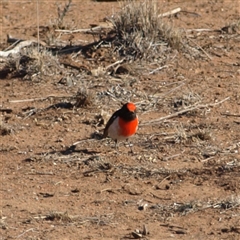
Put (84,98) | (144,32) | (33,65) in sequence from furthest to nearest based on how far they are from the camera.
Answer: (144,32) → (33,65) → (84,98)

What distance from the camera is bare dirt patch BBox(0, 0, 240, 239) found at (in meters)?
7.94

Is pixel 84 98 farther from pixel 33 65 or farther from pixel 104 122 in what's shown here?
pixel 33 65

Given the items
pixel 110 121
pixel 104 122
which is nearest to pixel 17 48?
pixel 104 122

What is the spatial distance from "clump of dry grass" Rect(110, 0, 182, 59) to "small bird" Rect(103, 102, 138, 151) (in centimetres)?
200

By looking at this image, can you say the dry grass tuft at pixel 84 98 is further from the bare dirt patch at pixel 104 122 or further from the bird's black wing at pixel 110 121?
the bird's black wing at pixel 110 121

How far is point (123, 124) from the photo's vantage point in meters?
9.44

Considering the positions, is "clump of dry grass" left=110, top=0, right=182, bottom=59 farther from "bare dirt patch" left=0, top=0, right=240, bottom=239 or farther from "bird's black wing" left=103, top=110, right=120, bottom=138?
"bird's black wing" left=103, top=110, right=120, bottom=138

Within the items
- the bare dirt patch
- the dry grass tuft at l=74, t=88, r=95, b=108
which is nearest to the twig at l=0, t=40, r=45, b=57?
the bare dirt patch

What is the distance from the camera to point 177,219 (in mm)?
7844

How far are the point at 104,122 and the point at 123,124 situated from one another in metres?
0.67

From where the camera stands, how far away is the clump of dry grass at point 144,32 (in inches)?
449

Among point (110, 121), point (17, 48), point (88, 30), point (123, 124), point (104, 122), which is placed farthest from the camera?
point (88, 30)

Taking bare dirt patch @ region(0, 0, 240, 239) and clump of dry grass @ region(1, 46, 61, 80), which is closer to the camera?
bare dirt patch @ region(0, 0, 240, 239)

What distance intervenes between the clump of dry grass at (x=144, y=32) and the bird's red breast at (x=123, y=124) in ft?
6.55
